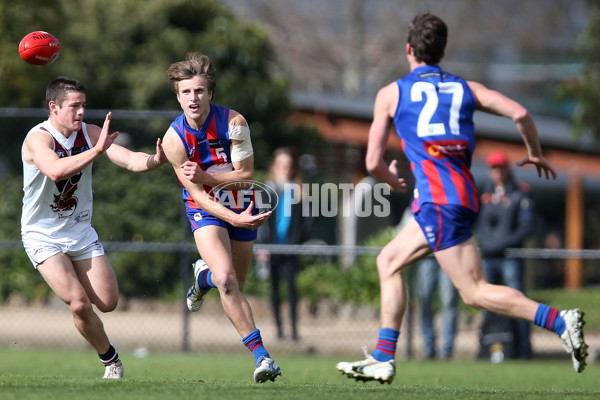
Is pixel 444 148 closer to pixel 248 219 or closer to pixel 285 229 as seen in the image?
pixel 248 219

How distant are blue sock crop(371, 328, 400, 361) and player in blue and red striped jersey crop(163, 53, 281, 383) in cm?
74

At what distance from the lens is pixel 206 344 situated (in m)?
12.5

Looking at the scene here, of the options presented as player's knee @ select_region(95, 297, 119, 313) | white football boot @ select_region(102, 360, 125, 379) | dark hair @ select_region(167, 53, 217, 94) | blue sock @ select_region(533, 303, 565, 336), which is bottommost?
white football boot @ select_region(102, 360, 125, 379)

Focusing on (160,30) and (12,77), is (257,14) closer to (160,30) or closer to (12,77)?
(160,30)

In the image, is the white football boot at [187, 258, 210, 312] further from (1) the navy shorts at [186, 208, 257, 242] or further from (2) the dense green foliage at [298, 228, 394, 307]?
(2) the dense green foliage at [298, 228, 394, 307]

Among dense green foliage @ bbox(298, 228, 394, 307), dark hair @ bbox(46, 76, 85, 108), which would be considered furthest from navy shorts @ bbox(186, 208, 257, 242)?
dense green foliage @ bbox(298, 228, 394, 307)

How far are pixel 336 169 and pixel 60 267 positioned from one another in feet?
40.5

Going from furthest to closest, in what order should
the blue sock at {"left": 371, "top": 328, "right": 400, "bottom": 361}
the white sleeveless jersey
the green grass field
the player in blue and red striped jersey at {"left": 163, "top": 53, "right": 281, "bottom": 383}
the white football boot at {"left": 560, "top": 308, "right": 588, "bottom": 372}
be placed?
the white sleeveless jersey < the player in blue and red striped jersey at {"left": 163, "top": 53, "right": 281, "bottom": 383} < the blue sock at {"left": 371, "top": 328, "right": 400, "bottom": 361} < the white football boot at {"left": 560, "top": 308, "right": 588, "bottom": 372} < the green grass field

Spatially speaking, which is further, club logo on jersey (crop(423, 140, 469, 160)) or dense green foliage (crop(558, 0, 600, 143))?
dense green foliage (crop(558, 0, 600, 143))

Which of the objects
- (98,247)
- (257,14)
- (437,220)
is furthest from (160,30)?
(257,14)

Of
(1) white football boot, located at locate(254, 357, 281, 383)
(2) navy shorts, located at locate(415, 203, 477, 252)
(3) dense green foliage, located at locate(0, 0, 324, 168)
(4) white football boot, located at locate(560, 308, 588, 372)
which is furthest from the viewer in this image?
(3) dense green foliage, located at locate(0, 0, 324, 168)

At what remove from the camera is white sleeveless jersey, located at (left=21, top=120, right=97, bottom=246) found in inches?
273

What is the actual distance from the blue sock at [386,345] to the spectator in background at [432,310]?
16.9 feet

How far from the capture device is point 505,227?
11.5 meters
